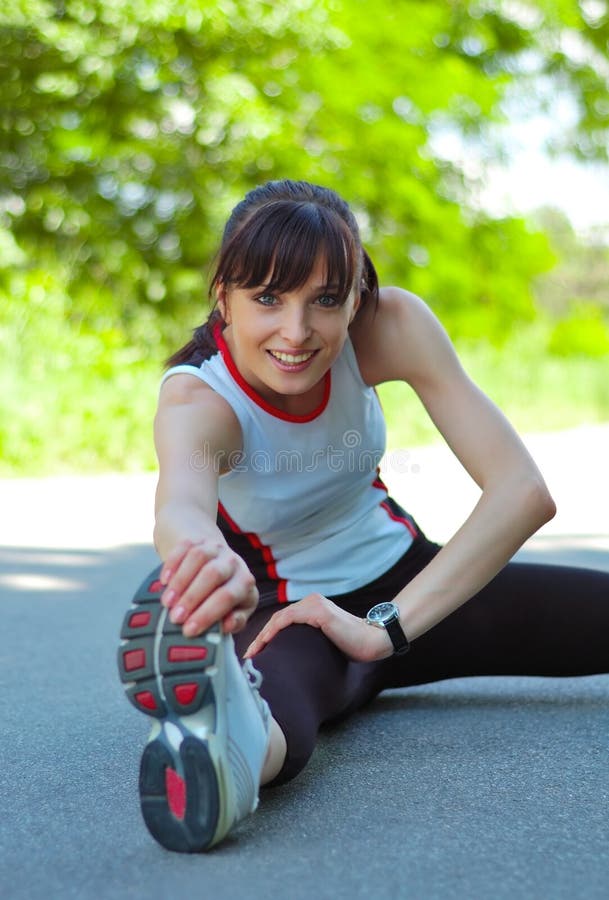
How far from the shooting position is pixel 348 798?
2205 millimetres

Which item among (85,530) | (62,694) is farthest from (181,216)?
(62,694)

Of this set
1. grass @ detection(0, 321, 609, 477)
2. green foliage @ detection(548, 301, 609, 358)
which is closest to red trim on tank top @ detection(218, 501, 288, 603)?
grass @ detection(0, 321, 609, 477)

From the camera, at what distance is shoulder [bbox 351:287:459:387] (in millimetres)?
2611

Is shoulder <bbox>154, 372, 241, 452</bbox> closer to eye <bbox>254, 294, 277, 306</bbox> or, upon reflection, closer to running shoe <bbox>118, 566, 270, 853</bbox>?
eye <bbox>254, 294, 277, 306</bbox>

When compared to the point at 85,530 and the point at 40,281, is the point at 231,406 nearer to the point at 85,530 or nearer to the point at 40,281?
the point at 85,530

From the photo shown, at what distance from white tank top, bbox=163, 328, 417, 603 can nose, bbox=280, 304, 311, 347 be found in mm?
190

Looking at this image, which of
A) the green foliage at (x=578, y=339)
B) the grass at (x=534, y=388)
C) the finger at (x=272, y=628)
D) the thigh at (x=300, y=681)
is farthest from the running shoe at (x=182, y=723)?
the green foliage at (x=578, y=339)

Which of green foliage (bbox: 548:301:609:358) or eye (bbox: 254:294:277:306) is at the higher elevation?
eye (bbox: 254:294:277:306)

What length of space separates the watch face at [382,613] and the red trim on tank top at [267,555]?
0.28 m

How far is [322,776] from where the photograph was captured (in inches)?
92.6

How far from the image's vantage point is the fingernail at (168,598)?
1.82 metres

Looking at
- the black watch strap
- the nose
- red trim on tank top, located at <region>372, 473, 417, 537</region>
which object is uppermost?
the nose

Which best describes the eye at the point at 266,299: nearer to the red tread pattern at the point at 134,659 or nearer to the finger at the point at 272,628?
the finger at the point at 272,628

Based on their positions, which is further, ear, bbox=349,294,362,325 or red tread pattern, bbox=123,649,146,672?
ear, bbox=349,294,362,325
